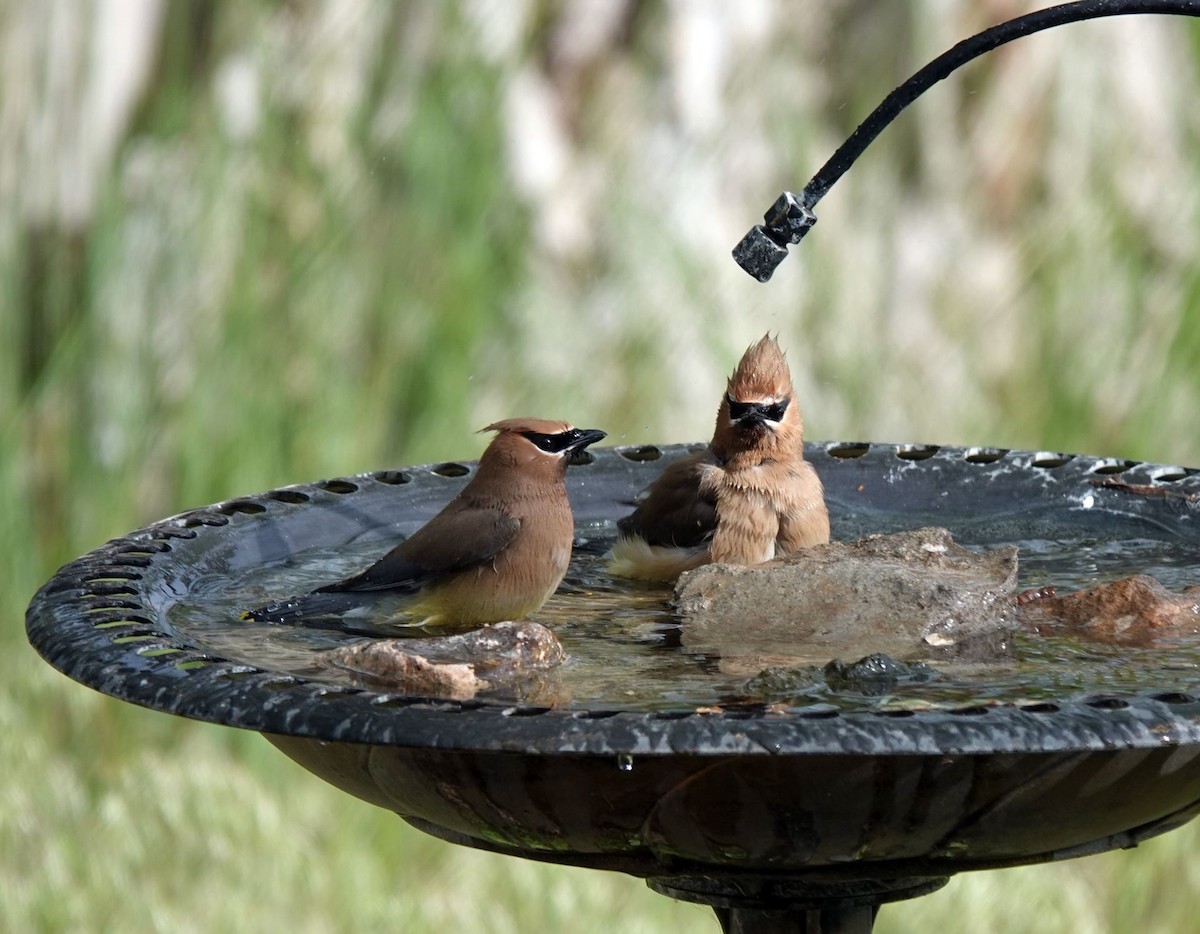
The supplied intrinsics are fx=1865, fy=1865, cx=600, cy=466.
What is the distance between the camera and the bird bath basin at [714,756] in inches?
102

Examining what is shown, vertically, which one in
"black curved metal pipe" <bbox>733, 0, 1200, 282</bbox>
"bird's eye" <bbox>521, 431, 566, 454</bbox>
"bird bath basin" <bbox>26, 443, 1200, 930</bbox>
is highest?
"black curved metal pipe" <bbox>733, 0, 1200, 282</bbox>

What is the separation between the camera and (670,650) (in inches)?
143

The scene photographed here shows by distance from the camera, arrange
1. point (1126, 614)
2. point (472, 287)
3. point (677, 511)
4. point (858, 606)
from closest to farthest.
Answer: point (1126, 614) → point (858, 606) → point (677, 511) → point (472, 287)

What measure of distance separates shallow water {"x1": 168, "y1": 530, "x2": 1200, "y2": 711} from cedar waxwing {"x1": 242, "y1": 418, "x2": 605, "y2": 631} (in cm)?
9

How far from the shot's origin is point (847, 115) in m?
8.27

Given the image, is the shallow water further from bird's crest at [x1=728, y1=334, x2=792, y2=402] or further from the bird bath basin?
bird's crest at [x1=728, y1=334, x2=792, y2=402]

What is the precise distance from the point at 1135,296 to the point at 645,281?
200cm

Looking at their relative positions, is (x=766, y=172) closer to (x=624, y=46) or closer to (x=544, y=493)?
(x=624, y=46)

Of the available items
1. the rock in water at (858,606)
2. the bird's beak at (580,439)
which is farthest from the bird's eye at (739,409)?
the rock in water at (858,606)

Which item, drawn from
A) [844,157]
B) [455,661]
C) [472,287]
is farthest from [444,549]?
[472,287]

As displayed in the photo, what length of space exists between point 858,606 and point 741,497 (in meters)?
1.10

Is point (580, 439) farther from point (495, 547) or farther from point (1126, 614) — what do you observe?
point (1126, 614)

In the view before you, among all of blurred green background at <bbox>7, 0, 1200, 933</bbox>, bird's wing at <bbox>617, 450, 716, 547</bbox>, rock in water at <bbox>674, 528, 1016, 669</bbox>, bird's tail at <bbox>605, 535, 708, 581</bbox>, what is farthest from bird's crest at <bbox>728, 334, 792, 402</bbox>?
blurred green background at <bbox>7, 0, 1200, 933</bbox>

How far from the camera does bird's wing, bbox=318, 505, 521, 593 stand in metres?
3.98
